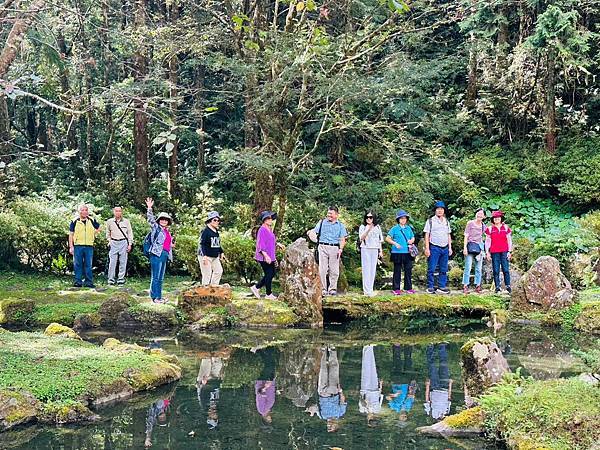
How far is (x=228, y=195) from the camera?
20.8m

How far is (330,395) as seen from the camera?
7461 millimetres

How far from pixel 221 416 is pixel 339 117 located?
924 cm

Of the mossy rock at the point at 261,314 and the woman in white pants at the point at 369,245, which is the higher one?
the woman in white pants at the point at 369,245

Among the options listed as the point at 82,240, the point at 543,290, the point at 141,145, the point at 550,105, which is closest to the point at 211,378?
the point at 82,240

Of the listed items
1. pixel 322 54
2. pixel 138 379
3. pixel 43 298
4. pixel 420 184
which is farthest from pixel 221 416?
pixel 420 184

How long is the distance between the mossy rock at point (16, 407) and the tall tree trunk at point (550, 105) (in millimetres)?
17198

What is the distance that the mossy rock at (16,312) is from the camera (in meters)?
10.9

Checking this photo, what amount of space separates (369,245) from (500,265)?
117 inches

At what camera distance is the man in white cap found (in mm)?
11734

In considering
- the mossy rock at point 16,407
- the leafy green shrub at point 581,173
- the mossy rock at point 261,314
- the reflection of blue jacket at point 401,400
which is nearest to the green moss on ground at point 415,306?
A: the mossy rock at point 261,314

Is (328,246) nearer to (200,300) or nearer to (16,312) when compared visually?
(200,300)

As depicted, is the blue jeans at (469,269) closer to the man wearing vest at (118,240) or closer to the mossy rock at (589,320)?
the mossy rock at (589,320)

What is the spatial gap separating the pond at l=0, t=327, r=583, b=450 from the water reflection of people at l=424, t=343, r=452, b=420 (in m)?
0.01

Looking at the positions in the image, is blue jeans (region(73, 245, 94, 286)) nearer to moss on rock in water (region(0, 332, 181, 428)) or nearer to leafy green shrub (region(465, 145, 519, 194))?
moss on rock in water (region(0, 332, 181, 428))
